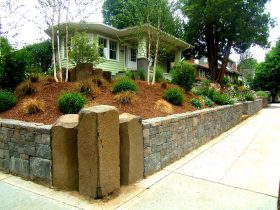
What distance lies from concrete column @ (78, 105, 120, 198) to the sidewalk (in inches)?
8.0

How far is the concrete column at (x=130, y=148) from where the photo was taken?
4.07m

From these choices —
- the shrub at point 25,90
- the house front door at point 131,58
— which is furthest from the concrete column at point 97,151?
the house front door at point 131,58

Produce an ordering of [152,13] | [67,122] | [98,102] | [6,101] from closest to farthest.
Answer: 1. [67,122]
2. [6,101]
3. [98,102]
4. [152,13]

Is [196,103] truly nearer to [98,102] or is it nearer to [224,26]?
[98,102]

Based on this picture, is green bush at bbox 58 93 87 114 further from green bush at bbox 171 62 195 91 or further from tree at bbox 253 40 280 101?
tree at bbox 253 40 280 101

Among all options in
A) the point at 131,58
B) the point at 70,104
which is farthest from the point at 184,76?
the point at 131,58

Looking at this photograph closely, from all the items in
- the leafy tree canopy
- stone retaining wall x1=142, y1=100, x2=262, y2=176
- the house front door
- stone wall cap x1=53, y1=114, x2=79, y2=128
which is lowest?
stone retaining wall x1=142, y1=100, x2=262, y2=176

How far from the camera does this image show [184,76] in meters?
9.58

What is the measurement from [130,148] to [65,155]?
102 cm

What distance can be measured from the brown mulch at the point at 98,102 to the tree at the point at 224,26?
12.9 meters

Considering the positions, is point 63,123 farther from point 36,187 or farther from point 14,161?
point 14,161

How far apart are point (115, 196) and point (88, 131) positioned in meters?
1.06

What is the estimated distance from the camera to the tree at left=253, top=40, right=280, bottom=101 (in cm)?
2856

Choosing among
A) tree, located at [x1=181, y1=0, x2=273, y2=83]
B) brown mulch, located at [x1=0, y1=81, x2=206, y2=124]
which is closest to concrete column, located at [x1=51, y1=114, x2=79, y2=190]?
brown mulch, located at [x1=0, y1=81, x2=206, y2=124]
